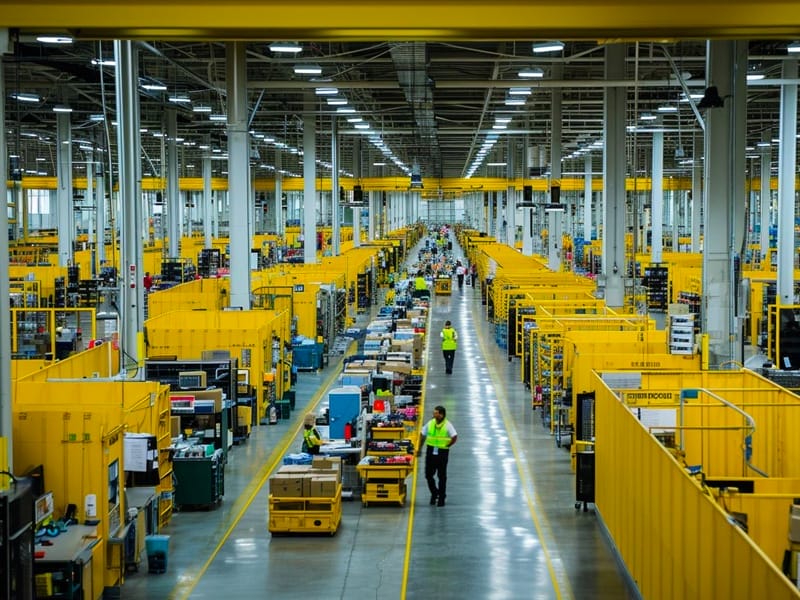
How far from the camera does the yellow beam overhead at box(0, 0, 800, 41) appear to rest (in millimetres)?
7520

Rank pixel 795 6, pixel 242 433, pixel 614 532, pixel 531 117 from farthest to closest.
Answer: pixel 531 117 → pixel 242 433 → pixel 614 532 → pixel 795 6

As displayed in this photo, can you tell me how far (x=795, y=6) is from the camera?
7.44 m

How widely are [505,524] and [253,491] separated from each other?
156 inches

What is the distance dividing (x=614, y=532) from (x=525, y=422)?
29.1 ft

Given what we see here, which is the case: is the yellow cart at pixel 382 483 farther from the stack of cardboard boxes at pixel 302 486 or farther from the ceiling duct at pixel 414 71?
the ceiling duct at pixel 414 71

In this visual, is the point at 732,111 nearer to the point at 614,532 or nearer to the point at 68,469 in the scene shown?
the point at 614,532

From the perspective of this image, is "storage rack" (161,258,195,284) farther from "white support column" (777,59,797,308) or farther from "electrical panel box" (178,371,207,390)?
"electrical panel box" (178,371,207,390)

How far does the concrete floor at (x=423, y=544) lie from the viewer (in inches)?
469

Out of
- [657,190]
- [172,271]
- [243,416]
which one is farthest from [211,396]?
[657,190]

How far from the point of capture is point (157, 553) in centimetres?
1243

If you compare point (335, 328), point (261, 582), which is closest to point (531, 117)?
point (335, 328)

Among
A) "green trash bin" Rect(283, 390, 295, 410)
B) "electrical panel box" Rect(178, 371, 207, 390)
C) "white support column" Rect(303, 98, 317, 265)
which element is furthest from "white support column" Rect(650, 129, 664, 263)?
"electrical panel box" Rect(178, 371, 207, 390)

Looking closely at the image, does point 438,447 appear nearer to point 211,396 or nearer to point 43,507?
point 211,396

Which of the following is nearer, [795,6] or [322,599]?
[795,6]
